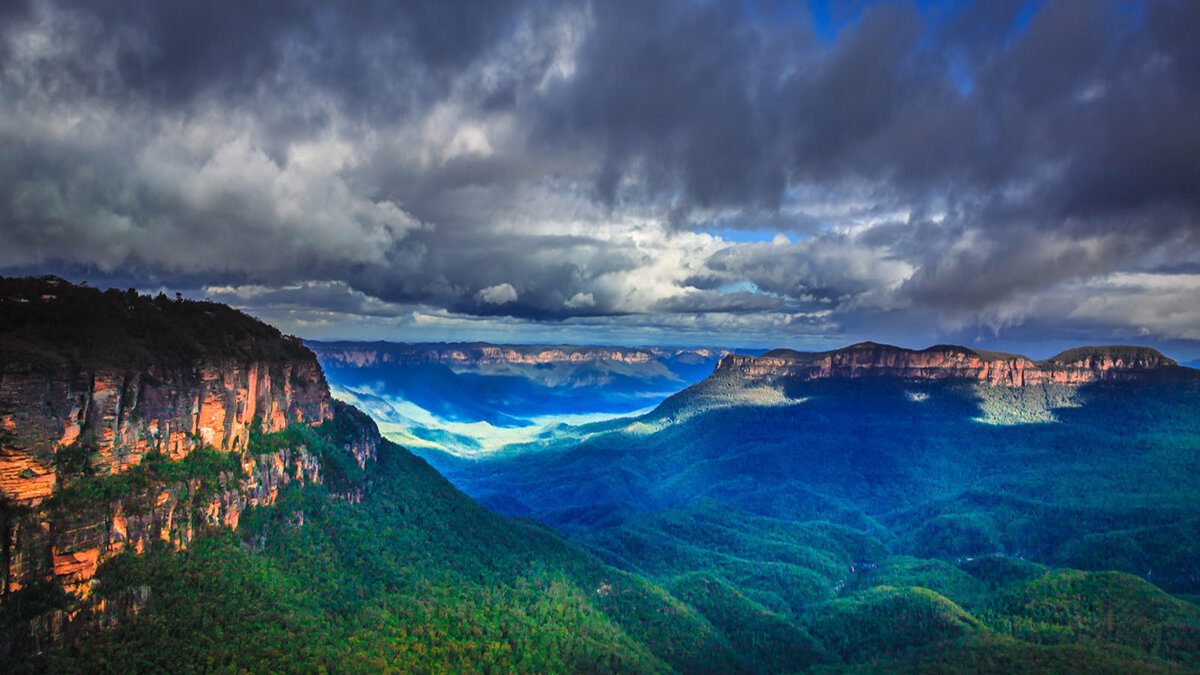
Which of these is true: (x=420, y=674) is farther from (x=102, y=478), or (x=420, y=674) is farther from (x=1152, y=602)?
(x=1152, y=602)

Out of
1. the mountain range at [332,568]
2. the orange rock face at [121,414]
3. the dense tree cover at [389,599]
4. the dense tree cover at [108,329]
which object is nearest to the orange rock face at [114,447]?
the orange rock face at [121,414]

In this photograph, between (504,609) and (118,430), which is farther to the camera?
(504,609)

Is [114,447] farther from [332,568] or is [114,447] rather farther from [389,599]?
[389,599]

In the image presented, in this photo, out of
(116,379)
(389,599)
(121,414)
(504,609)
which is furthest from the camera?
(504,609)

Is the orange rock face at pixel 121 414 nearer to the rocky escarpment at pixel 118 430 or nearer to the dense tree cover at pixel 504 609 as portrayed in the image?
the rocky escarpment at pixel 118 430

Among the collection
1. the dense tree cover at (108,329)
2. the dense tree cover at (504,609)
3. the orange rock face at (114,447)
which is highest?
the dense tree cover at (108,329)

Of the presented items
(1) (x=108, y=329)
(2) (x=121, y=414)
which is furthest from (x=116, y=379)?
(1) (x=108, y=329)

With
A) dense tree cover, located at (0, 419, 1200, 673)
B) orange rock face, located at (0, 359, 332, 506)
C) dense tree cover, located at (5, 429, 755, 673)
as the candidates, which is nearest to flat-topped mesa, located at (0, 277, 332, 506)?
orange rock face, located at (0, 359, 332, 506)

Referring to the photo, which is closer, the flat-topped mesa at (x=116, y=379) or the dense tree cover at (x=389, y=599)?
the flat-topped mesa at (x=116, y=379)

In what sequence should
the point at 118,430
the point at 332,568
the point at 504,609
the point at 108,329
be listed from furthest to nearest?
the point at 504,609, the point at 332,568, the point at 108,329, the point at 118,430
